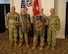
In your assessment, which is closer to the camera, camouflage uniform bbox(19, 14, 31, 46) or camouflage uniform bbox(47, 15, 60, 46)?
camouflage uniform bbox(47, 15, 60, 46)

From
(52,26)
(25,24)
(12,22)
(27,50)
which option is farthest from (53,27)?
(12,22)

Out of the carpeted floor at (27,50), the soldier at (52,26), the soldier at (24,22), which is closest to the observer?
the carpeted floor at (27,50)

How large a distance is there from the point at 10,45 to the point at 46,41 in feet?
3.60

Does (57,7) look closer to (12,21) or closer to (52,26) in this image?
(52,26)

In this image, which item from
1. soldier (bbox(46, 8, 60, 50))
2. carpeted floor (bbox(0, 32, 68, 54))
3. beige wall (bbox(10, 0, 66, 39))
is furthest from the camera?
beige wall (bbox(10, 0, 66, 39))

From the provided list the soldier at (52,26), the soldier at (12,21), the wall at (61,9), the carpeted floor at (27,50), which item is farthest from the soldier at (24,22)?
A: the wall at (61,9)

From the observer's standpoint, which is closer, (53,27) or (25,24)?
(53,27)

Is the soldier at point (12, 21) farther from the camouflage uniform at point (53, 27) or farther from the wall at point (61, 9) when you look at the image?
the wall at point (61, 9)

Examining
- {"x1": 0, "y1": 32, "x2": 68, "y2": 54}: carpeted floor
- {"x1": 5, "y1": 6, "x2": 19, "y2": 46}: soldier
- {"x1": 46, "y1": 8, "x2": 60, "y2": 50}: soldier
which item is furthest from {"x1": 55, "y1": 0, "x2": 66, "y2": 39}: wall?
{"x1": 5, "y1": 6, "x2": 19, "y2": 46}: soldier

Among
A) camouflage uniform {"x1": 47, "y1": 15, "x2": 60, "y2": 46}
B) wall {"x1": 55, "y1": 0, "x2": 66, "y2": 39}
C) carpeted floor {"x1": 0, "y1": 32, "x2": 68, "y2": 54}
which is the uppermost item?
wall {"x1": 55, "y1": 0, "x2": 66, "y2": 39}

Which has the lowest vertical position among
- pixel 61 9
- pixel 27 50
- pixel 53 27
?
pixel 27 50

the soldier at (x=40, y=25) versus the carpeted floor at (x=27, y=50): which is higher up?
the soldier at (x=40, y=25)

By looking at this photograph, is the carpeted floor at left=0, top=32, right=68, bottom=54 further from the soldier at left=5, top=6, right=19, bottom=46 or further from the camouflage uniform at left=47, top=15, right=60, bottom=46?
the soldier at left=5, top=6, right=19, bottom=46

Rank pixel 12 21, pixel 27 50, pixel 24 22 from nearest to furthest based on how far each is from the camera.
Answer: pixel 27 50
pixel 24 22
pixel 12 21
